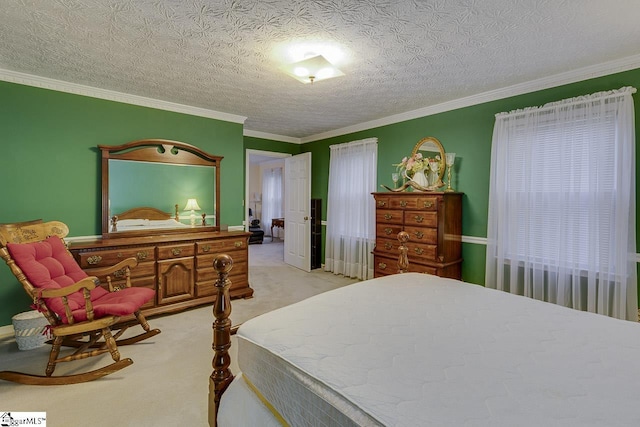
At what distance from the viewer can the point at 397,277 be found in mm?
2383

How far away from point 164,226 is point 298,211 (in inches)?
101

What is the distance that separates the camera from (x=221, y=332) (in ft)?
4.93

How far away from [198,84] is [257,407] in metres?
3.08

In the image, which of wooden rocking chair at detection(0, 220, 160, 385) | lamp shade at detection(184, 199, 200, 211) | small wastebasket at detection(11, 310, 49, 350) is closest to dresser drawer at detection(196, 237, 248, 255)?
lamp shade at detection(184, 199, 200, 211)

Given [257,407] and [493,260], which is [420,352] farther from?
[493,260]

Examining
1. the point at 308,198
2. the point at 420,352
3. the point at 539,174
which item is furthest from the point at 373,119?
the point at 420,352

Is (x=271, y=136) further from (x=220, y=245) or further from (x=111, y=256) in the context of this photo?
(x=111, y=256)

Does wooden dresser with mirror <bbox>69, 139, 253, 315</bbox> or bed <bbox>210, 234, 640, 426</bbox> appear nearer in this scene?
bed <bbox>210, 234, 640, 426</bbox>

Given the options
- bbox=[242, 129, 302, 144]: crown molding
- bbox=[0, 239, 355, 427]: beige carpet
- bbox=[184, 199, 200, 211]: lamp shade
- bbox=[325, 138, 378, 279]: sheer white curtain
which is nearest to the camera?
bbox=[0, 239, 355, 427]: beige carpet

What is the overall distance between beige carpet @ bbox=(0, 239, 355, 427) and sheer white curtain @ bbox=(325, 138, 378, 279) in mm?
2162

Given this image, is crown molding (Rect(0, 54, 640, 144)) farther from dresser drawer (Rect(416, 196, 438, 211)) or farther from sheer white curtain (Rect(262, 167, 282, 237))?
sheer white curtain (Rect(262, 167, 282, 237))

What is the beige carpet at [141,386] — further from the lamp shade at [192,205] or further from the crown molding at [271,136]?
the crown molding at [271,136]

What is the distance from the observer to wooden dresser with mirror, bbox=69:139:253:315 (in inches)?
131

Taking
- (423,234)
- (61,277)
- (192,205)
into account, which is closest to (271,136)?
(192,205)
